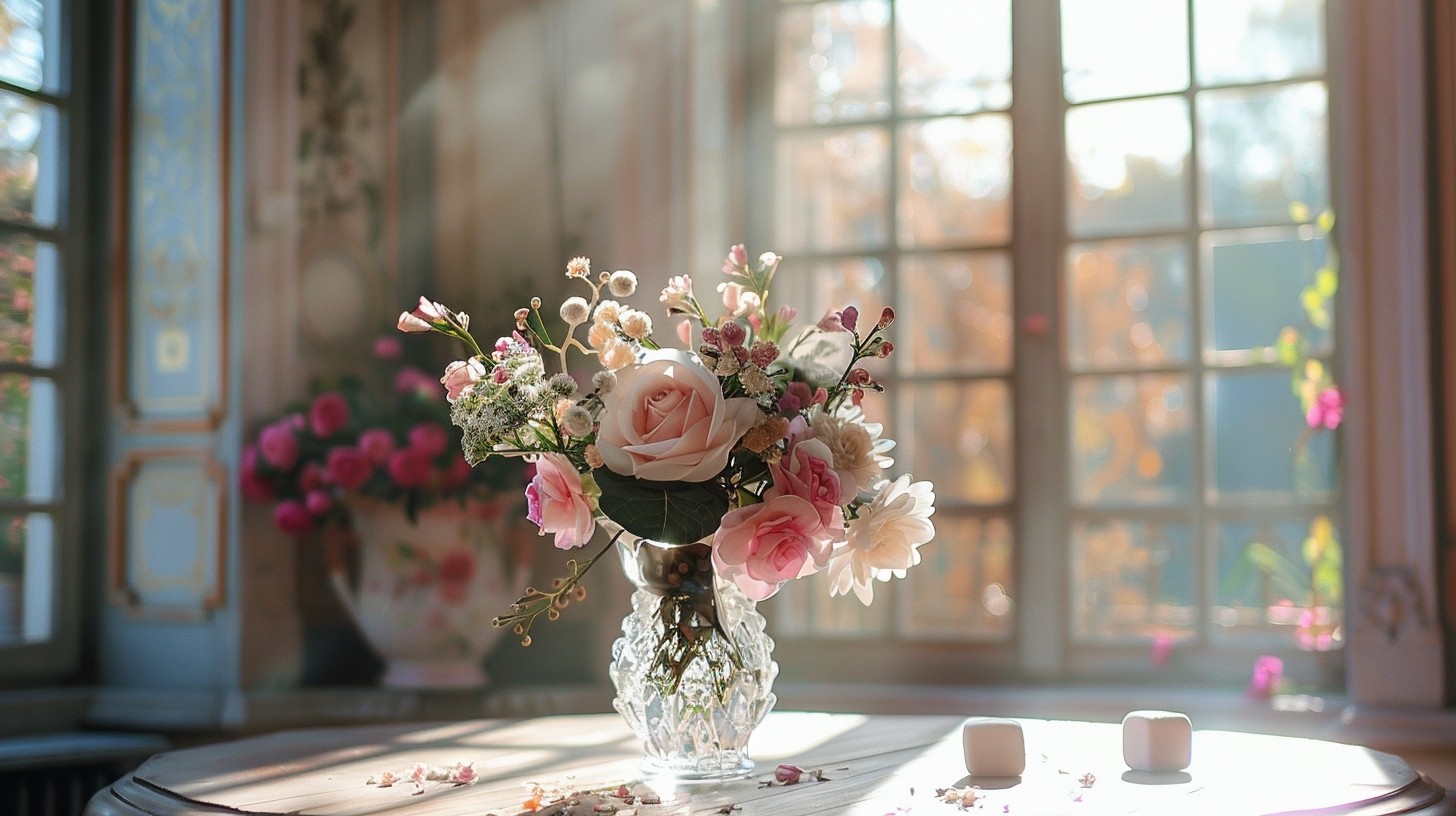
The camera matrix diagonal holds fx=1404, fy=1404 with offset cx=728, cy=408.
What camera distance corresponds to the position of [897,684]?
2.88 meters

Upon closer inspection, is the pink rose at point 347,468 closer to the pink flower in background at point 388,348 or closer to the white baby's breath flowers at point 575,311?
the pink flower in background at point 388,348

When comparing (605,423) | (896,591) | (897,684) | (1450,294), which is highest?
(1450,294)

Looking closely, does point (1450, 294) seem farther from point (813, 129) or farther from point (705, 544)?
point (705, 544)

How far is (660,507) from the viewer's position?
4.32 ft

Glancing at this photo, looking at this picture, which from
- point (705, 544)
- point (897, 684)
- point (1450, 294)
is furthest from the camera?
point (897, 684)

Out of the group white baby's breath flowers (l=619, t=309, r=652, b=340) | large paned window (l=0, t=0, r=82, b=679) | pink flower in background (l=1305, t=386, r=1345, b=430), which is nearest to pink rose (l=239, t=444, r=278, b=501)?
large paned window (l=0, t=0, r=82, b=679)

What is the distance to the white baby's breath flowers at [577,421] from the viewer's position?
132 cm

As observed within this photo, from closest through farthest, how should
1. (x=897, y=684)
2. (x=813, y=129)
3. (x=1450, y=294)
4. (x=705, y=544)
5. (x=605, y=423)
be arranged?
1. (x=605, y=423)
2. (x=705, y=544)
3. (x=1450, y=294)
4. (x=897, y=684)
5. (x=813, y=129)

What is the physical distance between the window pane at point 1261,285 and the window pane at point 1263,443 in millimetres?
76

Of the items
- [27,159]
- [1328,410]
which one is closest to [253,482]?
[27,159]

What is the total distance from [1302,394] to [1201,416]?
189mm

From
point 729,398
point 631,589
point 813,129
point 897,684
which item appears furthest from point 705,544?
point 813,129

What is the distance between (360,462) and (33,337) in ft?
2.47

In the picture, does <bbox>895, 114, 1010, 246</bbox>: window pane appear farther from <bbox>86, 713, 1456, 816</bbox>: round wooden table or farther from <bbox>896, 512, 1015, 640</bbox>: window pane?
<bbox>86, 713, 1456, 816</bbox>: round wooden table
